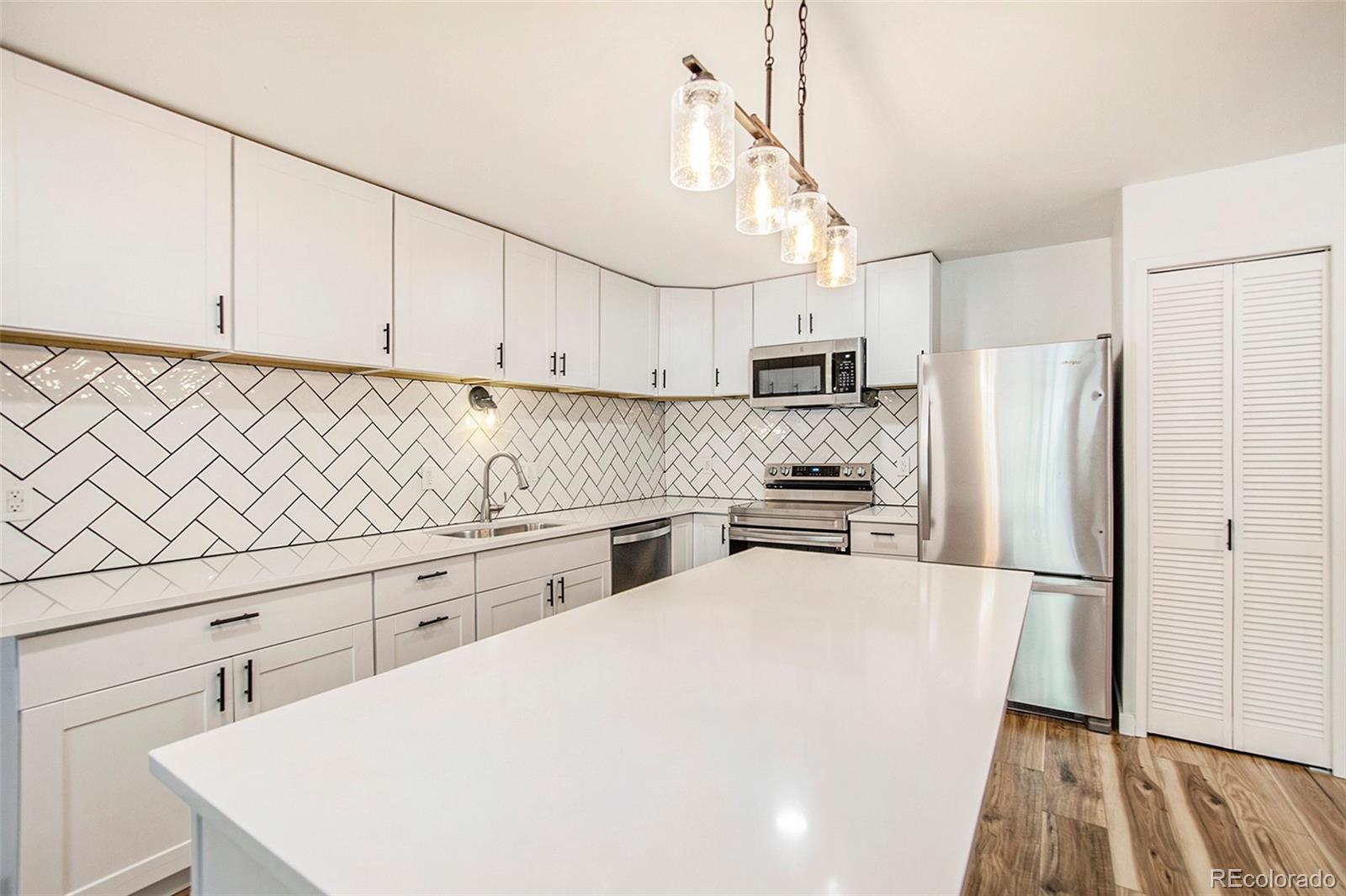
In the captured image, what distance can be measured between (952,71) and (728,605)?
5.38 ft

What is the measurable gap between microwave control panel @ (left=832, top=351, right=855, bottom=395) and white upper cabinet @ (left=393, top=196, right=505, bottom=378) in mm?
1829

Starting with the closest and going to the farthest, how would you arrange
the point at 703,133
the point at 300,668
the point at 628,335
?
1. the point at 703,133
2. the point at 300,668
3. the point at 628,335

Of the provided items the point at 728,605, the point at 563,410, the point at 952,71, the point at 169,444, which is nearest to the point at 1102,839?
the point at 728,605

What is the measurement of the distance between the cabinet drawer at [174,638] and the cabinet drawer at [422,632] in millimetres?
122

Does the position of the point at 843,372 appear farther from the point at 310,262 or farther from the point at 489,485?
the point at 310,262

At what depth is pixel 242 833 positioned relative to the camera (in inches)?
25.0

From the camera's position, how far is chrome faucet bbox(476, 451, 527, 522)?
3098 mm

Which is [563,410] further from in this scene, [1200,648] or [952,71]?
[1200,648]

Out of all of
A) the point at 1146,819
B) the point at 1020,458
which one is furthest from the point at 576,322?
the point at 1146,819

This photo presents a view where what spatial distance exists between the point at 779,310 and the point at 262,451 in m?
2.82

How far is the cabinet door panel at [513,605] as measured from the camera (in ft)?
8.13

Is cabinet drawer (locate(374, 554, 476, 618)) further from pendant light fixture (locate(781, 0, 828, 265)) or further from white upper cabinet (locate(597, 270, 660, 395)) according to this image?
pendant light fixture (locate(781, 0, 828, 265))

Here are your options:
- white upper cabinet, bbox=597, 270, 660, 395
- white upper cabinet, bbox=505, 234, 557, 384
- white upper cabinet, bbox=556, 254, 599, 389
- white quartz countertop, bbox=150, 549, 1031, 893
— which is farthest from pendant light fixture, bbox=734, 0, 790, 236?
white upper cabinet, bbox=597, 270, 660, 395

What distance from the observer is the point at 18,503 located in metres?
1.74
